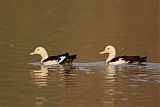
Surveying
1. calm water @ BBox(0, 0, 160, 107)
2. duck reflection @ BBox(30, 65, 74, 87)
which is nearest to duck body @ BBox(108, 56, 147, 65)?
calm water @ BBox(0, 0, 160, 107)

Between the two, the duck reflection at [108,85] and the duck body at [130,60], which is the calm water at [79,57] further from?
the duck body at [130,60]

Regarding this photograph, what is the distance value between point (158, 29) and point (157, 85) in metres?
24.1

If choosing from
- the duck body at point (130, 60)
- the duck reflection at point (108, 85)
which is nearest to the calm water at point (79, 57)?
the duck reflection at point (108, 85)

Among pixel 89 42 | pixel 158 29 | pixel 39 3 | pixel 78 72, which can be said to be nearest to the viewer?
pixel 78 72

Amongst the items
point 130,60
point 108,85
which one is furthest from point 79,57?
point 108,85

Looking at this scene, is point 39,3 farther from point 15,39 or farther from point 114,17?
point 15,39

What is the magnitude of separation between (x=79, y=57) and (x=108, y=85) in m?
7.76

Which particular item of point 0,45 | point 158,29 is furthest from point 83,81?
point 158,29

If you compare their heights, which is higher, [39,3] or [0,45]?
[39,3]

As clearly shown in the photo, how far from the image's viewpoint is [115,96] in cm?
2023

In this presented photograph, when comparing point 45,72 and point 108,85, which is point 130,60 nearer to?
point 45,72

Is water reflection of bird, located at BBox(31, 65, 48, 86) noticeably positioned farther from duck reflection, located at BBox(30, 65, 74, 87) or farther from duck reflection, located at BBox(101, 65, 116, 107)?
duck reflection, located at BBox(101, 65, 116, 107)

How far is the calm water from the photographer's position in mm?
20141

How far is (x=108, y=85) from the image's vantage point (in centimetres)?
2217
